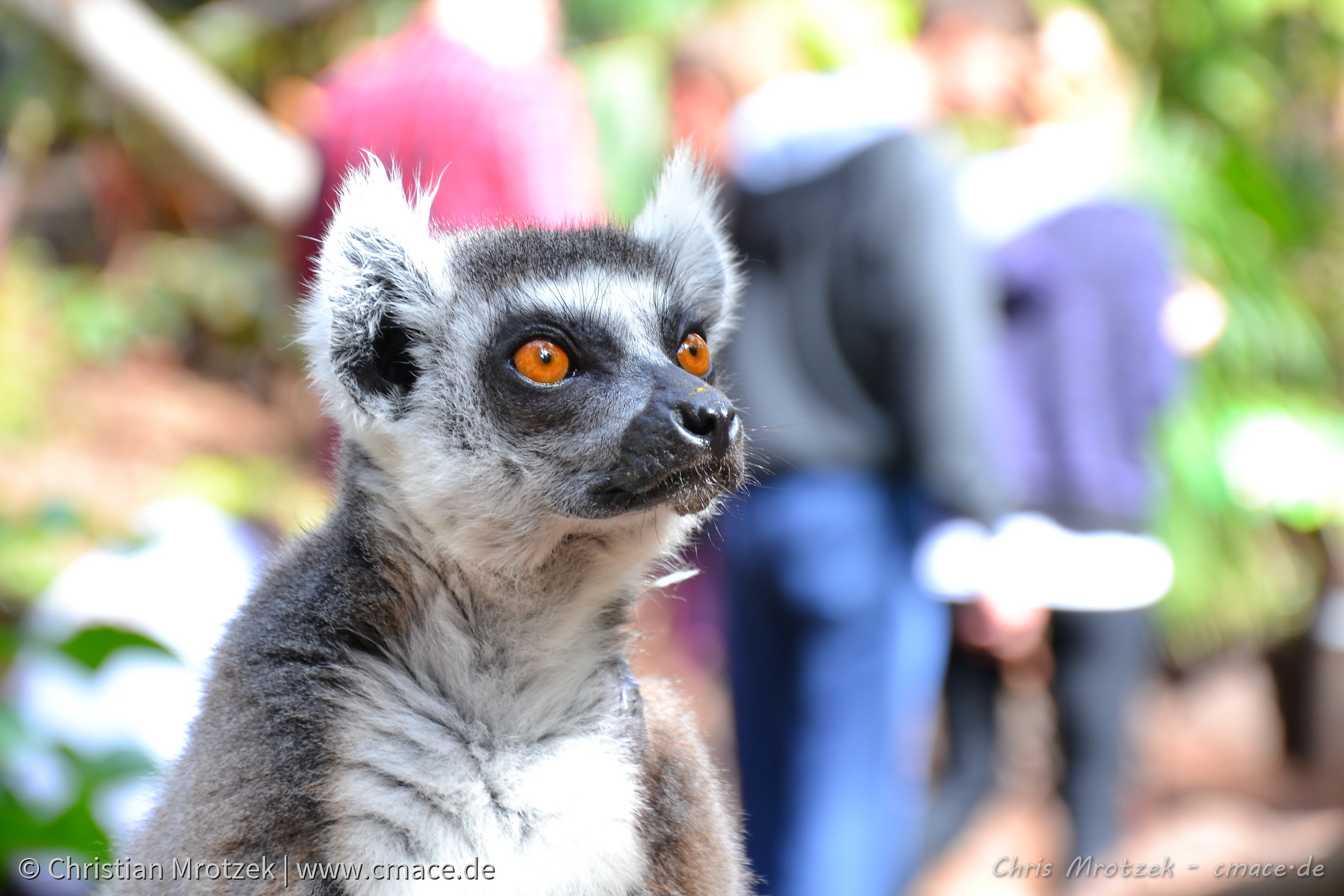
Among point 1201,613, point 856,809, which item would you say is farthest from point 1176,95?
point 856,809

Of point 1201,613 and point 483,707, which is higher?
point 483,707

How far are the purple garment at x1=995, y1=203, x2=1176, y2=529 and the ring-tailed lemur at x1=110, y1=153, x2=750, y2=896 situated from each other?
7.05ft

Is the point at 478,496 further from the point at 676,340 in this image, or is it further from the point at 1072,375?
the point at 1072,375

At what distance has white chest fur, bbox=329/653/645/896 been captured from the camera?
1223 mm

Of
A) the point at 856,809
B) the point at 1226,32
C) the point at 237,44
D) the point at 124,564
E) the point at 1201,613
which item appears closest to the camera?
the point at 124,564

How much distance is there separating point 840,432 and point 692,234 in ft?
4.58

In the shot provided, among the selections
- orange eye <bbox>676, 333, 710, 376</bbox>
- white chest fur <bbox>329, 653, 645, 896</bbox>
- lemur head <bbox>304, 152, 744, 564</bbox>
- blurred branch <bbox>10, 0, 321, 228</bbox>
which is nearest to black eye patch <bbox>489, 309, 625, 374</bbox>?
lemur head <bbox>304, 152, 744, 564</bbox>

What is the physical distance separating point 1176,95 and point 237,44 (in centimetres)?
653

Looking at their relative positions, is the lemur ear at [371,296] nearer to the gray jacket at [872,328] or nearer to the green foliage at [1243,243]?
the gray jacket at [872,328]

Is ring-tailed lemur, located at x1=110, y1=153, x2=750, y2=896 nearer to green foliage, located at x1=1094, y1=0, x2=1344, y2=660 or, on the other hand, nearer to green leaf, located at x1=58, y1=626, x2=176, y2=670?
green leaf, located at x1=58, y1=626, x2=176, y2=670

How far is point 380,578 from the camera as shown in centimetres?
136

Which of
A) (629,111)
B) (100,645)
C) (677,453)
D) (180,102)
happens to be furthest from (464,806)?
(629,111)

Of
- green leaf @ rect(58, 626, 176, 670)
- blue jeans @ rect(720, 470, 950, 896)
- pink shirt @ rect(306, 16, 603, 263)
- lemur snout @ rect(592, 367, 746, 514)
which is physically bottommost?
blue jeans @ rect(720, 470, 950, 896)

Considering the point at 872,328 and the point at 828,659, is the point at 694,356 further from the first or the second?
the point at 828,659
